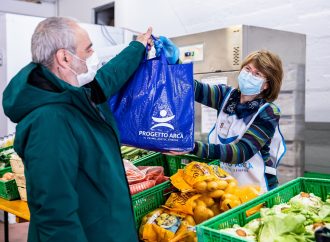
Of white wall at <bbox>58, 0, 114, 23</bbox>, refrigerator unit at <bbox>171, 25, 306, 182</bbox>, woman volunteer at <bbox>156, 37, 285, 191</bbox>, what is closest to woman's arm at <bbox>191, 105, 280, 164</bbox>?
woman volunteer at <bbox>156, 37, 285, 191</bbox>

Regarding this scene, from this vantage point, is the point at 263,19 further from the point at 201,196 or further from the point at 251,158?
the point at 201,196

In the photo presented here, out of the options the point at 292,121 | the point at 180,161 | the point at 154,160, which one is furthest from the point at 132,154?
the point at 292,121

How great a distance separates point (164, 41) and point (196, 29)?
2.64 m

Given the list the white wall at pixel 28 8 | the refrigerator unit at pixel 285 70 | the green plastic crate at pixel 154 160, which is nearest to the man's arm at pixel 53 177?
the green plastic crate at pixel 154 160

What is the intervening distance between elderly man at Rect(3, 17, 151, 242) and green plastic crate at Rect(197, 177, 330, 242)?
39 centimetres

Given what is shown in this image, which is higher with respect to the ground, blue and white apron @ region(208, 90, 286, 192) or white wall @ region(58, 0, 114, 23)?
white wall @ region(58, 0, 114, 23)

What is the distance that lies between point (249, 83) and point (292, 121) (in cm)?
112

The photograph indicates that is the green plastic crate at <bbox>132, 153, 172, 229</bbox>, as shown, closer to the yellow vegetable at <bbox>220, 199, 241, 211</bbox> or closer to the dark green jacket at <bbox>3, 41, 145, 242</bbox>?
the dark green jacket at <bbox>3, 41, 145, 242</bbox>

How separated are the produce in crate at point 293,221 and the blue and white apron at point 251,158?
688 millimetres

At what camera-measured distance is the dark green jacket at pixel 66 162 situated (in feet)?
3.97

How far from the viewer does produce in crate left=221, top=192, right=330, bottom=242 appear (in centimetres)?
113

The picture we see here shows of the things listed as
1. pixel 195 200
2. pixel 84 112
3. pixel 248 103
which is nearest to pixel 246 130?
pixel 248 103

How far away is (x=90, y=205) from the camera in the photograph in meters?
1.35

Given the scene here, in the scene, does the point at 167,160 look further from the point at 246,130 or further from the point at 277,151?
the point at 277,151
